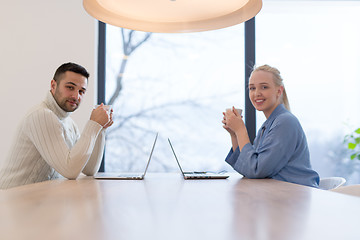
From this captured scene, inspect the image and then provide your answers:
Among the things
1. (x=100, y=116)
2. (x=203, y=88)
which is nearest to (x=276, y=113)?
(x=100, y=116)

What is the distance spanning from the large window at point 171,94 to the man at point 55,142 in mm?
1330

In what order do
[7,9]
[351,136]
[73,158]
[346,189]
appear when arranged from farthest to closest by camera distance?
[351,136]
[7,9]
[73,158]
[346,189]

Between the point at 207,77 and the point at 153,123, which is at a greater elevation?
the point at 207,77

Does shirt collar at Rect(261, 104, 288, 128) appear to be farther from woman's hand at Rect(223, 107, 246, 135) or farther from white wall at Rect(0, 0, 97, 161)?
white wall at Rect(0, 0, 97, 161)

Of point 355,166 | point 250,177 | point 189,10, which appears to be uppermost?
point 189,10

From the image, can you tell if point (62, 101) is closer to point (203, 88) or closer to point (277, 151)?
point (277, 151)

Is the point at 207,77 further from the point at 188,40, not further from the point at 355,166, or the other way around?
the point at 355,166

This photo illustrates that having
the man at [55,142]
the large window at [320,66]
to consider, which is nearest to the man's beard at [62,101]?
the man at [55,142]

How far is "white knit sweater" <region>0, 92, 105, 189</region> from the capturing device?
1579mm

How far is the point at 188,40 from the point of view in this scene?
11.6 ft

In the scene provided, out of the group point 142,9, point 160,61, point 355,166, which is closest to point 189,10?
point 142,9

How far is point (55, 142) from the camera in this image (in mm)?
1613

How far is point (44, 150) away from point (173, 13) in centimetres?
84

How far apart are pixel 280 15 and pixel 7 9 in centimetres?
266
